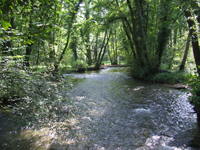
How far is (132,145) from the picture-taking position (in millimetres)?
3740

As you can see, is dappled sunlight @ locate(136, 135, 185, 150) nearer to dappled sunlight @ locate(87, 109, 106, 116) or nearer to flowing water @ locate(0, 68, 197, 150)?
flowing water @ locate(0, 68, 197, 150)

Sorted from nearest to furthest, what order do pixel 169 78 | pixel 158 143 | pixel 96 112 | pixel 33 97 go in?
pixel 33 97 < pixel 158 143 < pixel 96 112 < pixel 169 78

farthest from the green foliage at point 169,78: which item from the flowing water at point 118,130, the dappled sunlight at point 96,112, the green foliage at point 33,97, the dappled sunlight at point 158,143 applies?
the green foliage at point 33,97

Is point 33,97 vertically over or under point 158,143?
over

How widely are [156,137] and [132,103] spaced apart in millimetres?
3022

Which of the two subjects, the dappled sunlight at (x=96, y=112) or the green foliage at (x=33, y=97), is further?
the dappled sunlight at (x=96, y=112)

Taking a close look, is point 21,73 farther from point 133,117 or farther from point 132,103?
point 132,103

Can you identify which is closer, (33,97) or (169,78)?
(33,97)

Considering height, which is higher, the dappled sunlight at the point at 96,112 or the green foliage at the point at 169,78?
the green foliage at the point at 169,78

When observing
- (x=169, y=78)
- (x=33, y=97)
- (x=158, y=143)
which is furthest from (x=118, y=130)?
(x=169, y=78)

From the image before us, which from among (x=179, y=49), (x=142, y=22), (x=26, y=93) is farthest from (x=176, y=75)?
(x=26, y=93)

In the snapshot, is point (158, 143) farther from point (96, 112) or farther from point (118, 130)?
point (96, 112)

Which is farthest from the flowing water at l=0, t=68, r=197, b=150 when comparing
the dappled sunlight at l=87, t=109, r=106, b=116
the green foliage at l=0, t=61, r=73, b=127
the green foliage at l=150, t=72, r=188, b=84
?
the green foliage at l=150, t=72, r=188, b=84

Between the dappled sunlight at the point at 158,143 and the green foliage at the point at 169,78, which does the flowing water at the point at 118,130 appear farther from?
the green foliage at the point at 169,78
